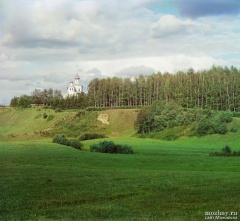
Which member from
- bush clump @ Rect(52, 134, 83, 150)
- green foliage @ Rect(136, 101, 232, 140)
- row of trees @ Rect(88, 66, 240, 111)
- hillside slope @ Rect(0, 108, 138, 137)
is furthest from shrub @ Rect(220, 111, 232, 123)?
bush clump @ Rect(52, 134, 83, 150)

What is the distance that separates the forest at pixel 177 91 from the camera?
15862cm

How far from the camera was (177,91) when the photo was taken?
16825 centimetres

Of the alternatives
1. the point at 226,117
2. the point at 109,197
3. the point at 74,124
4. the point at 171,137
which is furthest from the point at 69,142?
the point at 109,197

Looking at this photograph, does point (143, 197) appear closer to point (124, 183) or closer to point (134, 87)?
point (124, 183)

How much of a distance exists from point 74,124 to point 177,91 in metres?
48.1

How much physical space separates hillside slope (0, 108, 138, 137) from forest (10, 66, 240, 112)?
68.9 ft

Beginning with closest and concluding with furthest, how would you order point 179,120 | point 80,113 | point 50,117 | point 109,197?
point 109,197 < point 179,120 < point 80,113 < point 50,117

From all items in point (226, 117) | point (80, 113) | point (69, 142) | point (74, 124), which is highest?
point (80, 113)

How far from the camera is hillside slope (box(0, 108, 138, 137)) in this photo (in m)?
153

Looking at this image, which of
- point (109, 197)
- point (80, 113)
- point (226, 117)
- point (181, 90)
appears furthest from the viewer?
point (80, 113)

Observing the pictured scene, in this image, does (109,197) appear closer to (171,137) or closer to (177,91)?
(171,137)

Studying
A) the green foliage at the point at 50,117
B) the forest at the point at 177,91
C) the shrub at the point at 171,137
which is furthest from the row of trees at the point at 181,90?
the shrub at the point at 171,137

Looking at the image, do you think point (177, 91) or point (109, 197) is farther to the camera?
point (177, 91)

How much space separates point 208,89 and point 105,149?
288 feet
